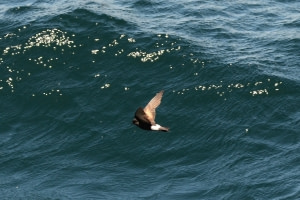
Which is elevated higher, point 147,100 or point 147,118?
point 147,118

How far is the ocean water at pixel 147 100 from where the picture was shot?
177 feet

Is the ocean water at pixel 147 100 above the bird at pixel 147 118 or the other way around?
the other way around

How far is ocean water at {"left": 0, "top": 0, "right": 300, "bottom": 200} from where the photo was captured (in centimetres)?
5391

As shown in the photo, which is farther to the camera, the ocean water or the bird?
the ocean water

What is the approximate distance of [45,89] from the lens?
6456 cm

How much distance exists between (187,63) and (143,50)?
566 cm

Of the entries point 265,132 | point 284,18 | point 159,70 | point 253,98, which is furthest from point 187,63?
point 284,18

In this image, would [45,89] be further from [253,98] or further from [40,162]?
[253,98]

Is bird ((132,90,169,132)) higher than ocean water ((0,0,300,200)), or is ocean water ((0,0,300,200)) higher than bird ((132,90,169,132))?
bird ((132,90,169,132))

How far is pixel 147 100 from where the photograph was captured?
61375mm

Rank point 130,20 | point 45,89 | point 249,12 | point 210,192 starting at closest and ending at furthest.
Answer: point 210,192
point 45,89
point 130,20
point 249,12

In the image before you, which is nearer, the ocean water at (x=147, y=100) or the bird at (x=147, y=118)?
the bird at (x=147, y=118)

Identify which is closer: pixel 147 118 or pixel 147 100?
pixel 147 118

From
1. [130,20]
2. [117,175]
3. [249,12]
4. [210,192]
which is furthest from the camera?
[249,12]
